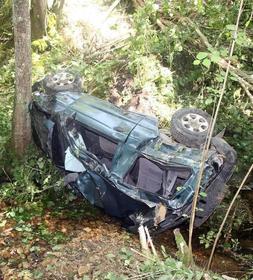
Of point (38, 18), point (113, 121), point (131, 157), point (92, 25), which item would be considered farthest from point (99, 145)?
point (92, 25)

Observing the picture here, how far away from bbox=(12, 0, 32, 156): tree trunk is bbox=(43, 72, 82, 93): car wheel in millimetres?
490

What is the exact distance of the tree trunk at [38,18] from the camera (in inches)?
305

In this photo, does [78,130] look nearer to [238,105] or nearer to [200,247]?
[200,247]

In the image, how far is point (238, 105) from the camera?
283 inches

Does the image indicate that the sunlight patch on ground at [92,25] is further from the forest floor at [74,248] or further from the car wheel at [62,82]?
the forest floor at [74,248]

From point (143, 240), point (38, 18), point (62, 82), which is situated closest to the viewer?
point (143, 240)

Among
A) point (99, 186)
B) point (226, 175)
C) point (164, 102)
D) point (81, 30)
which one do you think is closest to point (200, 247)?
point (226, 175)

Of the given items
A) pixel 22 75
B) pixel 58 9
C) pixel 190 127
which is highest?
pixel 58 9

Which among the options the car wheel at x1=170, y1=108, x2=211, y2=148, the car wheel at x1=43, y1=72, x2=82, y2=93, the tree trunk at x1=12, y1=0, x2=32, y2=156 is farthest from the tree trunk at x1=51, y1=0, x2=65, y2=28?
the car wheel at x1=170, y1=108, x2=211, y2=148

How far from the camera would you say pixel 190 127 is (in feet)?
17.6

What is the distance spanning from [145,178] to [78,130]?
103cm

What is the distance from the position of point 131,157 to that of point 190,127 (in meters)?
0.95

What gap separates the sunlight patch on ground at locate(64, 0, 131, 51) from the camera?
8.30 metres

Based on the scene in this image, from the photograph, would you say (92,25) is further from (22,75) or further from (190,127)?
(190,127)
